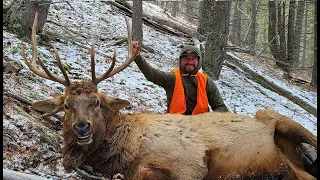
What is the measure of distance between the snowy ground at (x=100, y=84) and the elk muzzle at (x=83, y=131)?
2.54 ft

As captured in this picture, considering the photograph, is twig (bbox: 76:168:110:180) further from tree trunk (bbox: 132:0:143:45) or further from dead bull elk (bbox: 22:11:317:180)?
tree trunk (bbox: 132:0:143:45)

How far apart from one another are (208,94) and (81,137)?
2.97 meters

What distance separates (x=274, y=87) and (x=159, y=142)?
8.63m

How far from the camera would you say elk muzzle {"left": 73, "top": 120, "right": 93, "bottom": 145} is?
443 centimetres

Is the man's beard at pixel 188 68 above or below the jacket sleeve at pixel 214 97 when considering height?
above

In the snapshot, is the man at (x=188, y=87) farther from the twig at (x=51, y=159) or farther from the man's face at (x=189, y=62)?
the twig at (x=51, y=159)

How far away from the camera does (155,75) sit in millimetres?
6504

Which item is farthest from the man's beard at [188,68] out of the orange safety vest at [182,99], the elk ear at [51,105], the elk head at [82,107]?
the elk ear at [51,105]

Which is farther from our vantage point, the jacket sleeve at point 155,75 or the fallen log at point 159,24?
the fallen log at point 159,24

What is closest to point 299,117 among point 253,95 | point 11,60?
point 253,95

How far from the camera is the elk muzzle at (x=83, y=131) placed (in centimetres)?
443

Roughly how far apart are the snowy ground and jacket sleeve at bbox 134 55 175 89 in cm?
123

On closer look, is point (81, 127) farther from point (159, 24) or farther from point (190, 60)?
point (159, 24)

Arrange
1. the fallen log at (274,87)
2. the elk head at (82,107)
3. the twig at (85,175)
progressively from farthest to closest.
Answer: the fallen log at (274,87)
the twig at (85,175)
the elk head at (82,107)
